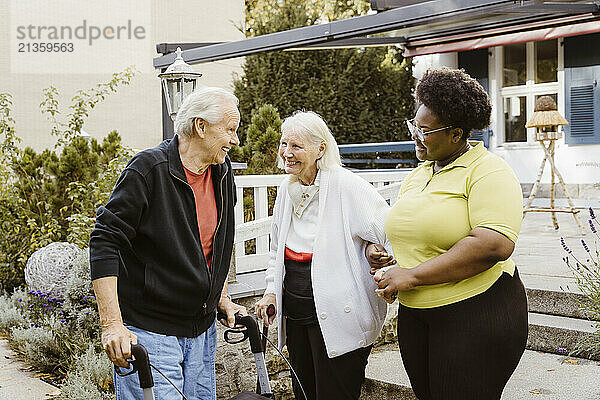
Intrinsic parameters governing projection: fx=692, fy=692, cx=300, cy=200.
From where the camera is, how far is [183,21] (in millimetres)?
13945

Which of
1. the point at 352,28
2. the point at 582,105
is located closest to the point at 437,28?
the point at 582,105

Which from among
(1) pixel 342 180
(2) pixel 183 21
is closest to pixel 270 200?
(1) pixel 342 180

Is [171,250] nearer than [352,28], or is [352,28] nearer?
[171,250]

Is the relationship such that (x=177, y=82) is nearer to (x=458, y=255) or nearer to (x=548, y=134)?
(x=458, y=255)

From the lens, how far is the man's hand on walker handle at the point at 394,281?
2244 millimetres

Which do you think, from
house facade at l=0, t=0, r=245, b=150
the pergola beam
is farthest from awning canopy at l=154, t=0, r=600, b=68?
house facade at l=0, t=0, r=245, b=150

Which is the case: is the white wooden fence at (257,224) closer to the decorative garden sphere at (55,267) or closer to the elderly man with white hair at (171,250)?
the decorative garden sphere at (55,267)

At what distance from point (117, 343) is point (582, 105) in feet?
28.4

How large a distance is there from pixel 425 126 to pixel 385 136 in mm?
9916

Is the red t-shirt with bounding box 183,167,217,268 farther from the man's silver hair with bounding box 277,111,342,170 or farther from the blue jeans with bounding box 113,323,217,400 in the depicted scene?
the man's silver hair with bounding box 277,111,342,170

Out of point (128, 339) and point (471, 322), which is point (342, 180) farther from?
point (128, 339)

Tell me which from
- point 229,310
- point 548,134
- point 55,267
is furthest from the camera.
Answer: point 548,134

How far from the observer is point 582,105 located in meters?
9.36

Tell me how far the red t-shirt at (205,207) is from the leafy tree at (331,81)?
28.5ft
